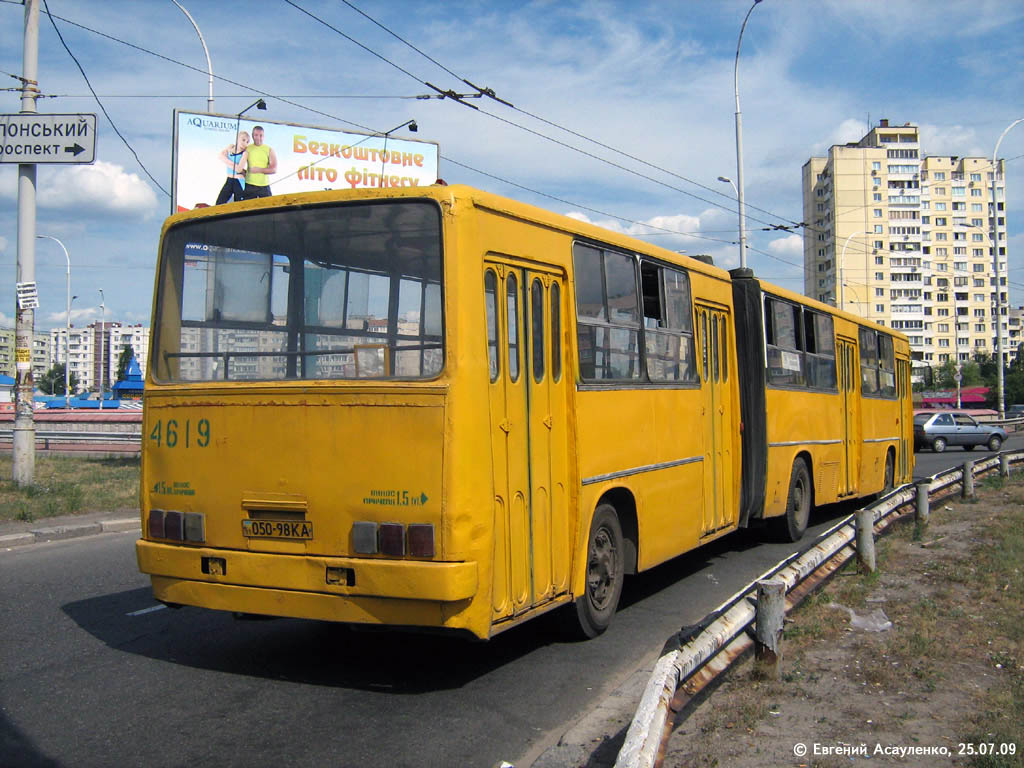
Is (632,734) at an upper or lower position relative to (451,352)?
lower

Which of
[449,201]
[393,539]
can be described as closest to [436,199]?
[449,201]

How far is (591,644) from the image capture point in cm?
698

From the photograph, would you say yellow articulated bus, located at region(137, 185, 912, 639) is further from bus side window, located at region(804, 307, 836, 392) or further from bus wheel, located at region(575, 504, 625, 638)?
bus side window, located at region(804, 307, 836, 392)

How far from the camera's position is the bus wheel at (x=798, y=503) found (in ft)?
39.6

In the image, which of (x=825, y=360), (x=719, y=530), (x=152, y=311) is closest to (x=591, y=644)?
(x=719, y=530)

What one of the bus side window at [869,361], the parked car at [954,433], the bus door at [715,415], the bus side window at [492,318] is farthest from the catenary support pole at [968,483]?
the parked car at [954,433]

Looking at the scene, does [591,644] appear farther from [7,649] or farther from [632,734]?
[7,649]

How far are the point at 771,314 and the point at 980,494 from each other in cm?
628

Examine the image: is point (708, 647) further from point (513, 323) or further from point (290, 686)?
point (290, 686)

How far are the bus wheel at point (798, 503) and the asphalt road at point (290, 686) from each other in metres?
3.59

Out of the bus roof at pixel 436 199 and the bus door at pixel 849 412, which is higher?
the bus roof at pixel 436 199

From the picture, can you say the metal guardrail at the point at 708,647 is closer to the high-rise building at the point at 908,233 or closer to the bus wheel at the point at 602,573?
the bus wheel at the point at 602,573

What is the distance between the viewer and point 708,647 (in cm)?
489

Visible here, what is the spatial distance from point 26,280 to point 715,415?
36.6 ft
